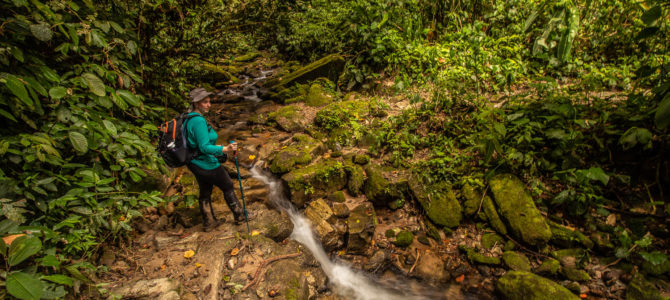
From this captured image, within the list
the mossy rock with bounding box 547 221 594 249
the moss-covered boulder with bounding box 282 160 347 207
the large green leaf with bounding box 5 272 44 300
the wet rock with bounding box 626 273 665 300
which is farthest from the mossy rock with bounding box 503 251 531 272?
the large green leaf with bounding box 5 272 44 300

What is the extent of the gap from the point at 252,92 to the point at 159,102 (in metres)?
5.24

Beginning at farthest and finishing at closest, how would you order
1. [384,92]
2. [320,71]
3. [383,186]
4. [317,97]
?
1. [320,71]
2. [317,97]
3. [384,92]
4. [383,186]

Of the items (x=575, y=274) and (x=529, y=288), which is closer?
(x=529, y=288)

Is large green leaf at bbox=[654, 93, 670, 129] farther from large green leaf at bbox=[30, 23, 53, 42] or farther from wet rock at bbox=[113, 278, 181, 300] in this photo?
large green leaf at bbox=[30, 23, 53, 42]

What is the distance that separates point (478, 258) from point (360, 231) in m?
1.91

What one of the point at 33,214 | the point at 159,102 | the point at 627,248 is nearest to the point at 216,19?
the point at 159,102

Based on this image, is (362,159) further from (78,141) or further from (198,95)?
(78,141)

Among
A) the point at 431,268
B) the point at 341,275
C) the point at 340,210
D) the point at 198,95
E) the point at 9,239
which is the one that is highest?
the point at 198,95

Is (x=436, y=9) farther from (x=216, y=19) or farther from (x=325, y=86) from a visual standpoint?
(x=216, y=19)

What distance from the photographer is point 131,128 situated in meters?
3.59

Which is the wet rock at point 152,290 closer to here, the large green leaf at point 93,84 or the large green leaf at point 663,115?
the large green leaf at point 93,84

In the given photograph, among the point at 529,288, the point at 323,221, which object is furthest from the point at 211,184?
the point at 529,288

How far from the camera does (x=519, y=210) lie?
4.15 m

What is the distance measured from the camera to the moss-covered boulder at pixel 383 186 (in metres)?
5.06
